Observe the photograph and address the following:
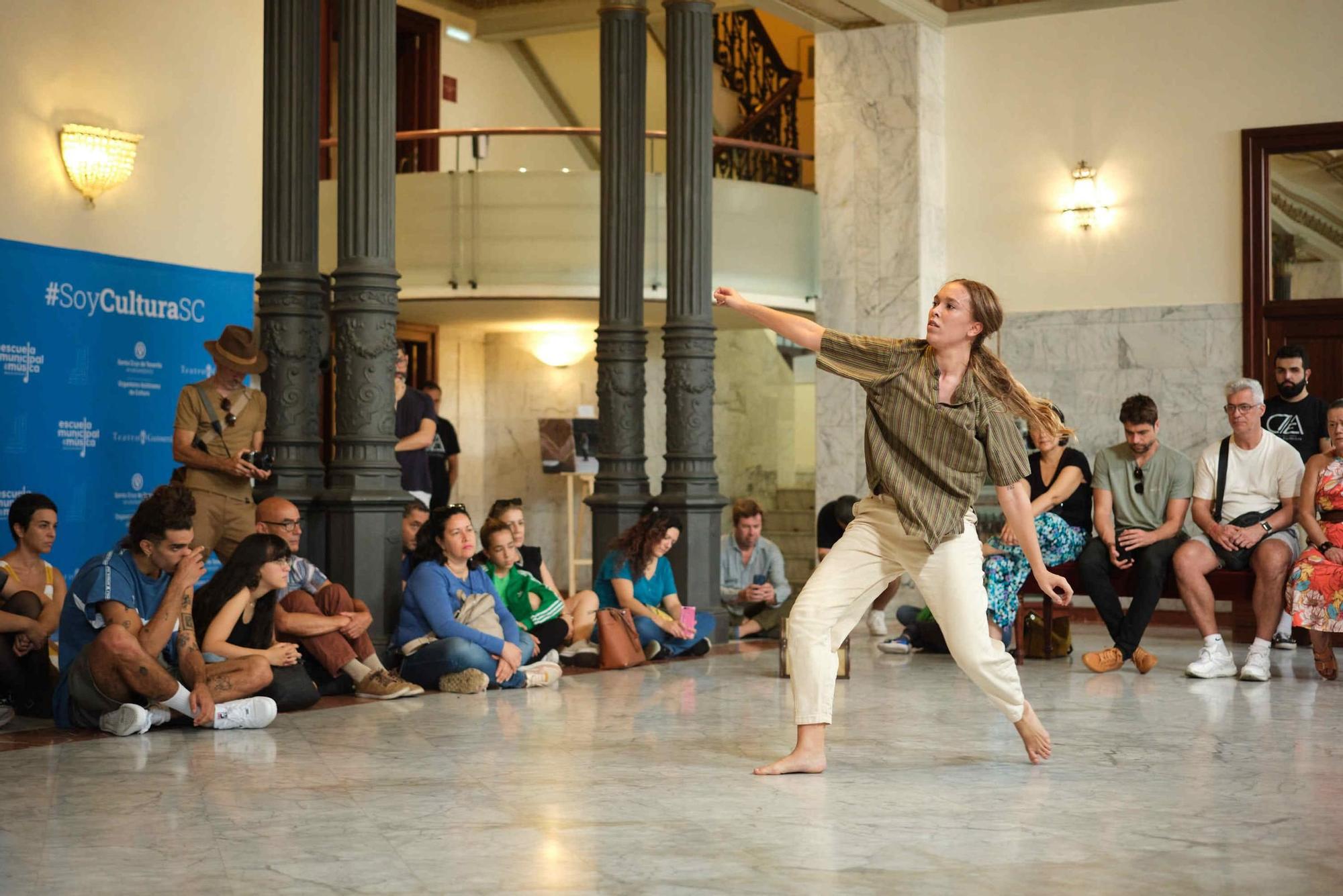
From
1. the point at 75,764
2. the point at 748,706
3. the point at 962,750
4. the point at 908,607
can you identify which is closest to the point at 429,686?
the point at 748,706

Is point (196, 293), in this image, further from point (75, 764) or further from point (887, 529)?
point (887, 529)

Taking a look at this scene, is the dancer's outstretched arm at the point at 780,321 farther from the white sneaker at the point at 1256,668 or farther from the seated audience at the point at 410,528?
the white sneaker at the point at 1256,668

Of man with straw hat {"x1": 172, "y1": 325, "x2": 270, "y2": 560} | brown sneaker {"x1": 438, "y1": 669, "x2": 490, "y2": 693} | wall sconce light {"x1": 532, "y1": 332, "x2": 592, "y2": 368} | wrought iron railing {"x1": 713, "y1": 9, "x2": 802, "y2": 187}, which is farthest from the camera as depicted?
wrought iron railing {"x1": 713, "y1": 9, "x2": 802, "y2": 187}

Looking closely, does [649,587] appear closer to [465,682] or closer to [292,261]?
[465,682]

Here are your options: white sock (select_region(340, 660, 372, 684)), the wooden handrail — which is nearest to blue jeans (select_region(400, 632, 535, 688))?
white sock (select_region(340, 660, 372, 684))

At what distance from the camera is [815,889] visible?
363 cm

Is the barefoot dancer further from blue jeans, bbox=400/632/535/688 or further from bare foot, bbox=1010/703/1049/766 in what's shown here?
blue jeans, bbox=400/632/535/688

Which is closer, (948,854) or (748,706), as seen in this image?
(948,854)

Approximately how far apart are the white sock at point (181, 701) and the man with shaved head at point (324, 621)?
823 millimetres

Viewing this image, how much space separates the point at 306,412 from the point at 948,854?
4720 mm

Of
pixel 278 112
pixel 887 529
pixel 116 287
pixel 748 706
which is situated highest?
pixel 278 112

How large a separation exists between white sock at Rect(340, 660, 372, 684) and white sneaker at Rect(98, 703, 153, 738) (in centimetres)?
123

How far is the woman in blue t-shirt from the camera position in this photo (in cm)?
848

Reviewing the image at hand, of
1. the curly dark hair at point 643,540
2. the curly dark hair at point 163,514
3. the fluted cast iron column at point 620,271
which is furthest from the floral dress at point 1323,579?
the curly dark hair at point 163,514
